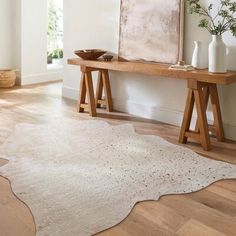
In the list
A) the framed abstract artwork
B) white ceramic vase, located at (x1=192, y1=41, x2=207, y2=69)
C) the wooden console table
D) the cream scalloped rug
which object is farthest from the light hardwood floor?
the framed abstract artwork

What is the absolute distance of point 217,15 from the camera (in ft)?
9.39

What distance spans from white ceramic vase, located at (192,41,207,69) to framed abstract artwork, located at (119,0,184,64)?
235 mm

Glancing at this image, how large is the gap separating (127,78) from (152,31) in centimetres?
62

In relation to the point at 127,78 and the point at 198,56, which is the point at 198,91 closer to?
the point at 198,56

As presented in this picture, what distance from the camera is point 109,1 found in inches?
147

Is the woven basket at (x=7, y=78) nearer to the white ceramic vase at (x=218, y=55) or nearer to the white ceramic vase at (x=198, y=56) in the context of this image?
the white ceramic vase at (x=198, y=56)

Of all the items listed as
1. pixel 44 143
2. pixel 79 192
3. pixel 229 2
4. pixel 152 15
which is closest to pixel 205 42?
pixel 229 2

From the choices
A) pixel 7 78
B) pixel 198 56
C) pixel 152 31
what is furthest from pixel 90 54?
pixel 7 78

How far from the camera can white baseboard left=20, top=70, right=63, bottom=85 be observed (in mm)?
5298

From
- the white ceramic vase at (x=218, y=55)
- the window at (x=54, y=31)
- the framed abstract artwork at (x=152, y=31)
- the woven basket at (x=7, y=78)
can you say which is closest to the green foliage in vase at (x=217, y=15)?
the white ceramic vase at (x=218, y=55)

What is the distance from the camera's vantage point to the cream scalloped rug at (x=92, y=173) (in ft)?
5.56

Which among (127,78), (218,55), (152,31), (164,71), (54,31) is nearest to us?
(218,55)

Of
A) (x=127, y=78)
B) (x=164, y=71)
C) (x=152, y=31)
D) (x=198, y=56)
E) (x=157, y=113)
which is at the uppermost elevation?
(x=152, y=31)

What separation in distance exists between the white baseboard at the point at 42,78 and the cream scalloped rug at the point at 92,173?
7.91ft
